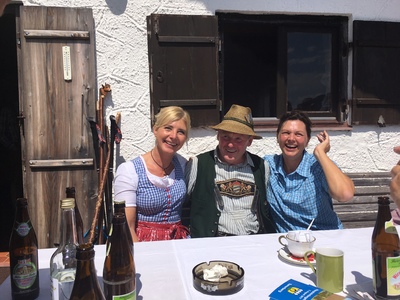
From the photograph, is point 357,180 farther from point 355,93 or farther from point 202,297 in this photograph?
point 202,297

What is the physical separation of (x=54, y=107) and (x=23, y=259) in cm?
211

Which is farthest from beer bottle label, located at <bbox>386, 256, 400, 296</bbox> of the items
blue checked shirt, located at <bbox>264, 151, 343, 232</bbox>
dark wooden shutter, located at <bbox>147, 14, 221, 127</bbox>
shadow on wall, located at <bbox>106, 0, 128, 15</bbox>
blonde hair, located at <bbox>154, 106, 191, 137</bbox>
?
shadow on wall, located at <bbox>106, 0, 128, 15</bbox>

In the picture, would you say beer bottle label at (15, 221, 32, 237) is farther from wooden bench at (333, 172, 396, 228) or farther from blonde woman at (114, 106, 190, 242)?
wooden bench at (333, 172, 396, 228)

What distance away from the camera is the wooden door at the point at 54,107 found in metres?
3.05

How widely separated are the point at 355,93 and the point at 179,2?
1885mm

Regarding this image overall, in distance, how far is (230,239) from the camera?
1.77m

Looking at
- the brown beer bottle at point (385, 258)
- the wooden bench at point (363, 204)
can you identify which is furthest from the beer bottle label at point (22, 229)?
the wooden bench at point (363, 204)

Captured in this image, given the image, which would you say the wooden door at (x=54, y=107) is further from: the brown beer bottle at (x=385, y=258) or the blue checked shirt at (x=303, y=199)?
the brown beer bottle at (x=385, y=258)

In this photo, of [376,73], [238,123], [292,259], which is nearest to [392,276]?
[292,259]

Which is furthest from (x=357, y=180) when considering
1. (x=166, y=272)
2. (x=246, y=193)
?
(x=166, y=272)

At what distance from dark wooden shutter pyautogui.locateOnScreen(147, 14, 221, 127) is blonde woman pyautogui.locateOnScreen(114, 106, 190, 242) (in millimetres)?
954

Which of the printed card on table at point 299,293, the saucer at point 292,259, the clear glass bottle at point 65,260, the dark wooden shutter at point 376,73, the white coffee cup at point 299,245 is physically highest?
the dark wooden shutter at point 376,73

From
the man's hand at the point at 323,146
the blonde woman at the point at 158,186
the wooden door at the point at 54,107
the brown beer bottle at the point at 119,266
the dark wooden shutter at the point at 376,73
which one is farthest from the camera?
the dark wooden shutter at the point at 376,73

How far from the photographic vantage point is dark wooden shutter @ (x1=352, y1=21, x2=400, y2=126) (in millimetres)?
3537
